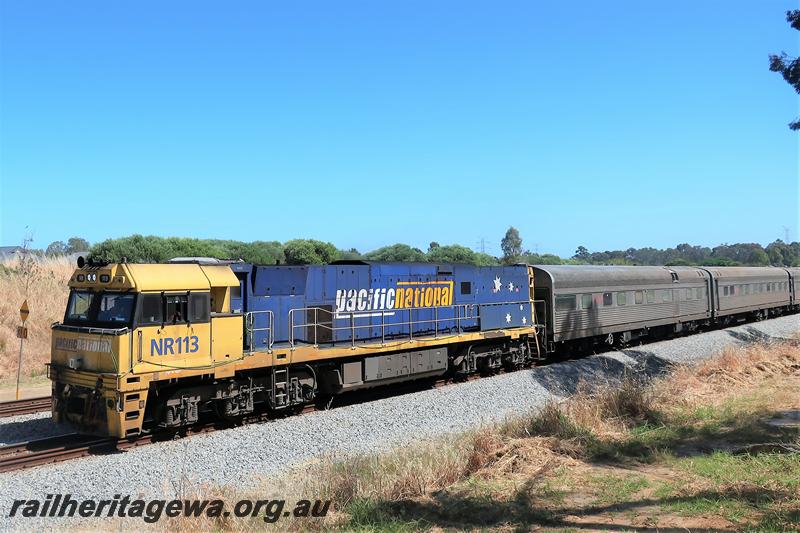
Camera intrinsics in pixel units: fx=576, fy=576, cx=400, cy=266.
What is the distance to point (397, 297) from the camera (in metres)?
15.6

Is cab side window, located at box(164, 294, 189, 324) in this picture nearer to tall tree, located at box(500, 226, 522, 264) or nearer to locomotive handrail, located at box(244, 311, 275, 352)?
locomotive handrail, located at box(244, 311, 275, 352)

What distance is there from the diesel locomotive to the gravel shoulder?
2.28ft

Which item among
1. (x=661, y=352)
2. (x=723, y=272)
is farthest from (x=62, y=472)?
(x=723, y=272)

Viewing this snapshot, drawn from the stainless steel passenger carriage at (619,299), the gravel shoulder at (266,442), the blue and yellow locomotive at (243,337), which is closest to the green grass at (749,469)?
the gravel shoulder at (266,442)

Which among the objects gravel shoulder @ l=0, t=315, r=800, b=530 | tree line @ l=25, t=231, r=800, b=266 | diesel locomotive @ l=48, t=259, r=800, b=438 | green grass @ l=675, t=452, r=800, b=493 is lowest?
gravel shoulder @ l=0, t=315, r=800, b=530

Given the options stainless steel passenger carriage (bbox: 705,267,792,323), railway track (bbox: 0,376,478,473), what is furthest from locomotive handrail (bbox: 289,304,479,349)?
stainless steel passenger carriage (bbox: 705,267,792,323)

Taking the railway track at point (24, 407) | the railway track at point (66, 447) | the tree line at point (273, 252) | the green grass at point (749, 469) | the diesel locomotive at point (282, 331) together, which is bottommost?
the railway track at point (66, 447)

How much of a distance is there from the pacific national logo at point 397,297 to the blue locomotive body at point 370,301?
25 millimetres

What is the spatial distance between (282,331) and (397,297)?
356 cm

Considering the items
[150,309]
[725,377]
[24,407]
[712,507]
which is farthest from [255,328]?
[725,377]

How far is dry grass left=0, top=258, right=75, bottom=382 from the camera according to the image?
1986 centimetres

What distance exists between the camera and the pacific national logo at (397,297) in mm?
14375

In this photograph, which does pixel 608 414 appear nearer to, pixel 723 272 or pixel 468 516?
pixel 468 516

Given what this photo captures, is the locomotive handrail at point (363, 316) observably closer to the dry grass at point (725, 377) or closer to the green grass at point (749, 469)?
the dry grass at point (725, 377)
